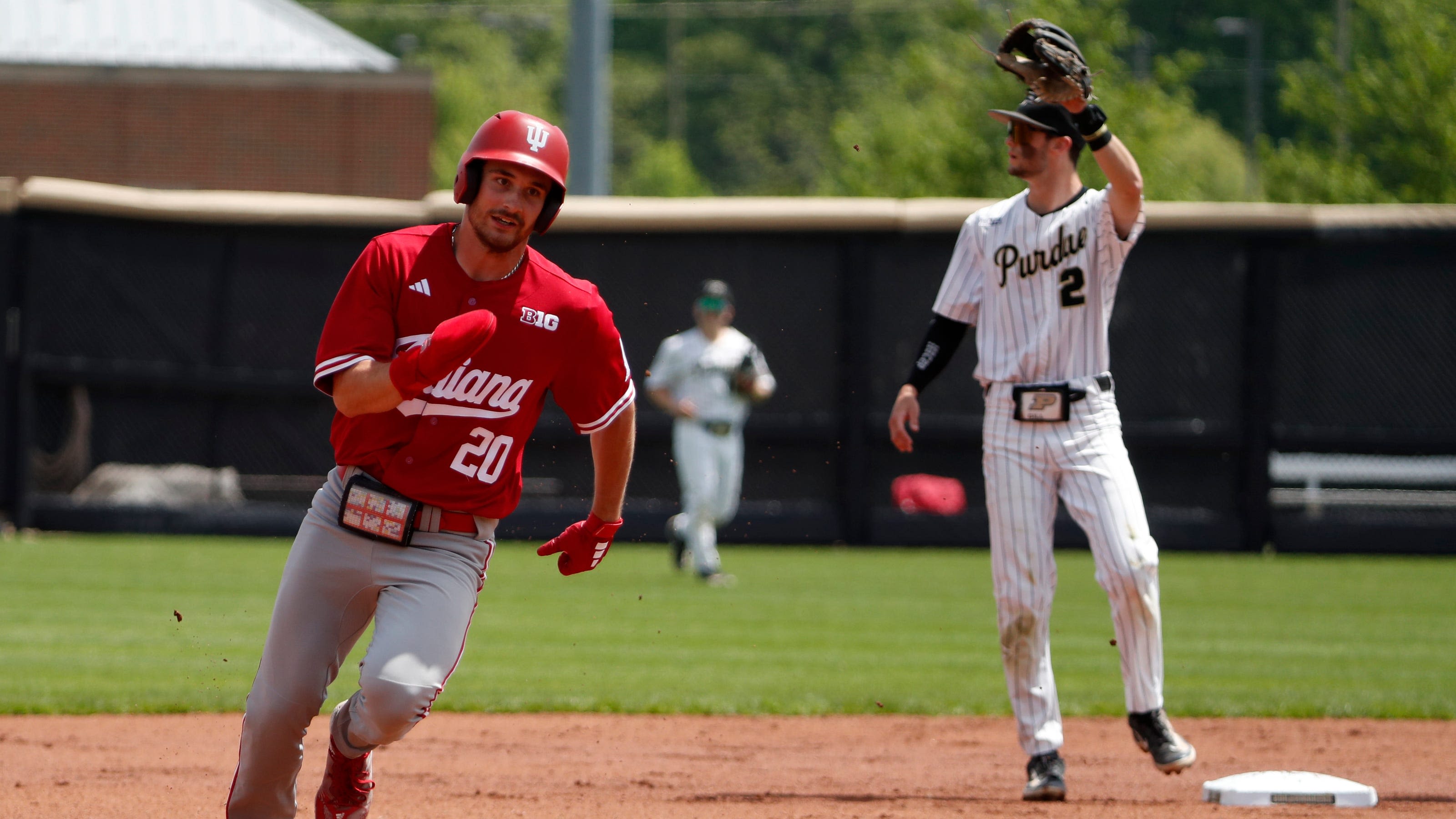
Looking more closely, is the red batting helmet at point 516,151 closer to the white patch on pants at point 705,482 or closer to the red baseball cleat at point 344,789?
the red baseball cleat at point 344,789

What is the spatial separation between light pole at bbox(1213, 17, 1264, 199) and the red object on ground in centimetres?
1490

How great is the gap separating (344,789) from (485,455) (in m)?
0.91

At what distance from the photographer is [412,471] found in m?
3.97

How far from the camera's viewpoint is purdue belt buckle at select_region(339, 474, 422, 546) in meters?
3.91

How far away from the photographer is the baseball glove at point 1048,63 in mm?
4809

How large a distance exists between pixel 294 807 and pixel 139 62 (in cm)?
2298

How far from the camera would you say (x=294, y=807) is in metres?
3.99

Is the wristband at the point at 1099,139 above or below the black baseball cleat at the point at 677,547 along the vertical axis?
above

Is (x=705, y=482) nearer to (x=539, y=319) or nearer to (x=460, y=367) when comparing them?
(x=539, y=319)

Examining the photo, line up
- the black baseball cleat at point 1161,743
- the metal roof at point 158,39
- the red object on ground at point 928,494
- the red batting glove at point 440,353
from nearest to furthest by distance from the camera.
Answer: the red batting glove at point 440,353 → the black baseball cleat at point 1161,743 → the red object on ground at point 928,494 → the metal roof at point 158,39

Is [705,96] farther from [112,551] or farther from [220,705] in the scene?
[220,705]

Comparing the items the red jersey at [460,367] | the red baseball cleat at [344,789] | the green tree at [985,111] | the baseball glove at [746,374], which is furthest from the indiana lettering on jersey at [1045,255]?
the green tree at [985,111]

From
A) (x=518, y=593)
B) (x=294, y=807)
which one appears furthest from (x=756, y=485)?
(x=294, y=807)

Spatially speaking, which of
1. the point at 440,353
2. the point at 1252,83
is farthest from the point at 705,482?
the point at 1252,83
